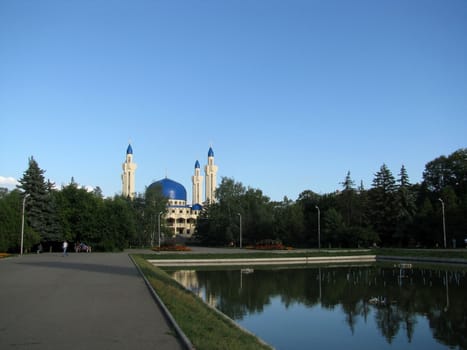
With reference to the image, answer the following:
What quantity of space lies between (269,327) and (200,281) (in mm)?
10745

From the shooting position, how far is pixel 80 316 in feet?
33.2

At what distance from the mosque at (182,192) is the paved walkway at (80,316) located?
71.1 metres

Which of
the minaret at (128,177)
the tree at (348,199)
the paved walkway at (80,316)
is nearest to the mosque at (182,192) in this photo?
the minaret at (128,177)

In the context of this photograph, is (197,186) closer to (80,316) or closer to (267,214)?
(267,214)

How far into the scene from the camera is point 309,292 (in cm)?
1908

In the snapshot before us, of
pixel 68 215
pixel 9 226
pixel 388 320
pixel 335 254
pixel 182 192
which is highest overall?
pixel 182 192

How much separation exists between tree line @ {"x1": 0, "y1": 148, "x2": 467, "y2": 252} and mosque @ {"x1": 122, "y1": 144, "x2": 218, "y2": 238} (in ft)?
64.6

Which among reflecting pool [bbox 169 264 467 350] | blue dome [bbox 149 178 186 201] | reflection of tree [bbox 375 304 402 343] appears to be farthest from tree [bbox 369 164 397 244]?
blue dome [bbox 149 178 186 201]

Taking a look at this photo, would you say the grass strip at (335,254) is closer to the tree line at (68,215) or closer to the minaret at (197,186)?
the tree line at (68,215)

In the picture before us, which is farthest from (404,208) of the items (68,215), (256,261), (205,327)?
(205,327)

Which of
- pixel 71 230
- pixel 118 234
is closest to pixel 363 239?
pixel 118 234

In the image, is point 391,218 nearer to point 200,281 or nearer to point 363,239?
point 363,239

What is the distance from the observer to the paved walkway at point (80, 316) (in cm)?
777

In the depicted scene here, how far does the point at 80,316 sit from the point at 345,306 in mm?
9093
